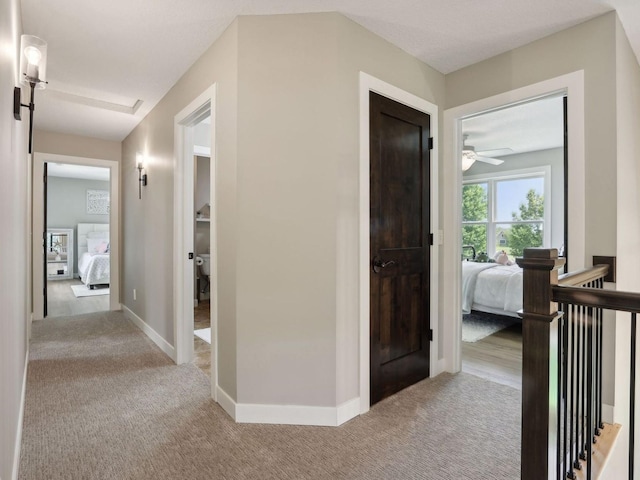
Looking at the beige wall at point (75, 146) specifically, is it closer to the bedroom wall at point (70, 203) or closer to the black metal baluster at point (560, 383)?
the bedroom wall at point (70, 203)

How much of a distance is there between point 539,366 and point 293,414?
139 centimetres

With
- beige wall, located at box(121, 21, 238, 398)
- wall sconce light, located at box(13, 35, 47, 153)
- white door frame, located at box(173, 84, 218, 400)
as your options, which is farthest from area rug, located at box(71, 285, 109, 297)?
wall sconce light, located at box(13, 35, 47, 153)

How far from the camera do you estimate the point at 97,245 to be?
832 centimetres

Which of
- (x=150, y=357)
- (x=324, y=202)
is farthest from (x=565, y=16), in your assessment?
(x=150, y=357)

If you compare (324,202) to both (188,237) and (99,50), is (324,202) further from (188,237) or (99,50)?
(99,50)

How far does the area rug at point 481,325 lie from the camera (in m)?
3.83

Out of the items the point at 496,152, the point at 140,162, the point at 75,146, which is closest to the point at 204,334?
the point at 140,162

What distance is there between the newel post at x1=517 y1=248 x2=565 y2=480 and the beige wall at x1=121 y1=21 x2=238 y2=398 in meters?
1.53

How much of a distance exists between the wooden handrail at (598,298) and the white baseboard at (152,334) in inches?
112

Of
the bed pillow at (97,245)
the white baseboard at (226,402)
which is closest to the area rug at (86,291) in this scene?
the bed pillow at (97,245)

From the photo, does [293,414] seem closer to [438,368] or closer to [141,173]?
[438,368]

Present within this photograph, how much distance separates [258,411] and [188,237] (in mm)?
1536

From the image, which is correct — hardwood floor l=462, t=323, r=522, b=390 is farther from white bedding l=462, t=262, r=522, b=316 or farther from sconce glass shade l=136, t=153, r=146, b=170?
sconce glass shade l=136, t=153, r=146, b=170

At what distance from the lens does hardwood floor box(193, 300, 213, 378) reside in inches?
118
